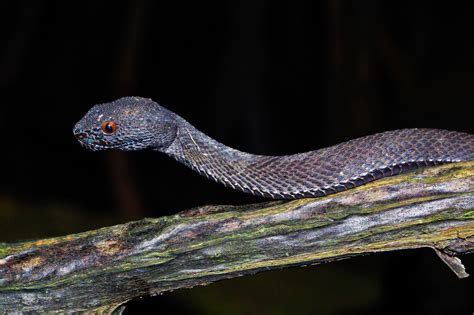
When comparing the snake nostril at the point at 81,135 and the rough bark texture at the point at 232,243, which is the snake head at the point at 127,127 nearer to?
the snake nostril at the point at 81,135

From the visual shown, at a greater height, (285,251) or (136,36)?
(136,36)

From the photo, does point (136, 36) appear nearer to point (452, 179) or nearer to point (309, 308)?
Answer: point (309, 308)

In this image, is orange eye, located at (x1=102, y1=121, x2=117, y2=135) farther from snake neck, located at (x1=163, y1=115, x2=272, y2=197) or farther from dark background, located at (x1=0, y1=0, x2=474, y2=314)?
dark background, located at (x1=0, y1=0, x2=474, y2=314)

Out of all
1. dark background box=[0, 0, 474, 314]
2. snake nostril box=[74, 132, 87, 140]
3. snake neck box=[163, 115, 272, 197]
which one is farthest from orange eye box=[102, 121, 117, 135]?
dark background box=[0, 0, 474, 314]

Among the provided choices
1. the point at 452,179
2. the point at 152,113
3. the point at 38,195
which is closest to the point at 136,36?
the point at 38,195

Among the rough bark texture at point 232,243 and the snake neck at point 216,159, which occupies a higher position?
the snake neck at point 216,159

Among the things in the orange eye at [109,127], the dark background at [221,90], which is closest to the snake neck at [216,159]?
the orange eye at [109,127]
